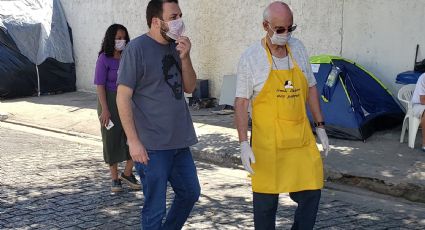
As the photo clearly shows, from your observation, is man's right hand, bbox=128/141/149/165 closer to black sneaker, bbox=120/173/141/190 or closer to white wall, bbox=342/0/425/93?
black sneaker, bbox=120/173/141/190

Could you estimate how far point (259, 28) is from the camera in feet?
35.0

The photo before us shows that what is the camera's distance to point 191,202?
12.6 feet

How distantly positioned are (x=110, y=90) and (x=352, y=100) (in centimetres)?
391

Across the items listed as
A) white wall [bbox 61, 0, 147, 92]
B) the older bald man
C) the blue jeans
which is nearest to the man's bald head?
the older bald man

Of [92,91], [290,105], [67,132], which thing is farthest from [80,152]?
[92,91]

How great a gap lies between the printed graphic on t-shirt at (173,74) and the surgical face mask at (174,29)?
0.51 feet

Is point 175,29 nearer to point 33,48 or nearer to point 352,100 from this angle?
point 352,100

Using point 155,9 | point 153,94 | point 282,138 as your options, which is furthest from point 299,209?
point 155,9

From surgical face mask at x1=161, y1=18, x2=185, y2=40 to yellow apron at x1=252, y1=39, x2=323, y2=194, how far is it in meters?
0.59

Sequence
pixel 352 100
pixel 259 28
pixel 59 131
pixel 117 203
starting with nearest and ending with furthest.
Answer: pixel 117 203 → pixel 352 100 → pixel 59 131 → pixel 259 28

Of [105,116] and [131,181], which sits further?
[131,181]

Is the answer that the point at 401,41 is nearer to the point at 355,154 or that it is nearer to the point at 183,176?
the point at 355,154

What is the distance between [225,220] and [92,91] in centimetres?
1101

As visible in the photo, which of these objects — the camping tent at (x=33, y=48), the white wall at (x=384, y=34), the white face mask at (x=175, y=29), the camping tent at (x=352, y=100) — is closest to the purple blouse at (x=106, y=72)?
the white face mask at (x=175, y=29)
